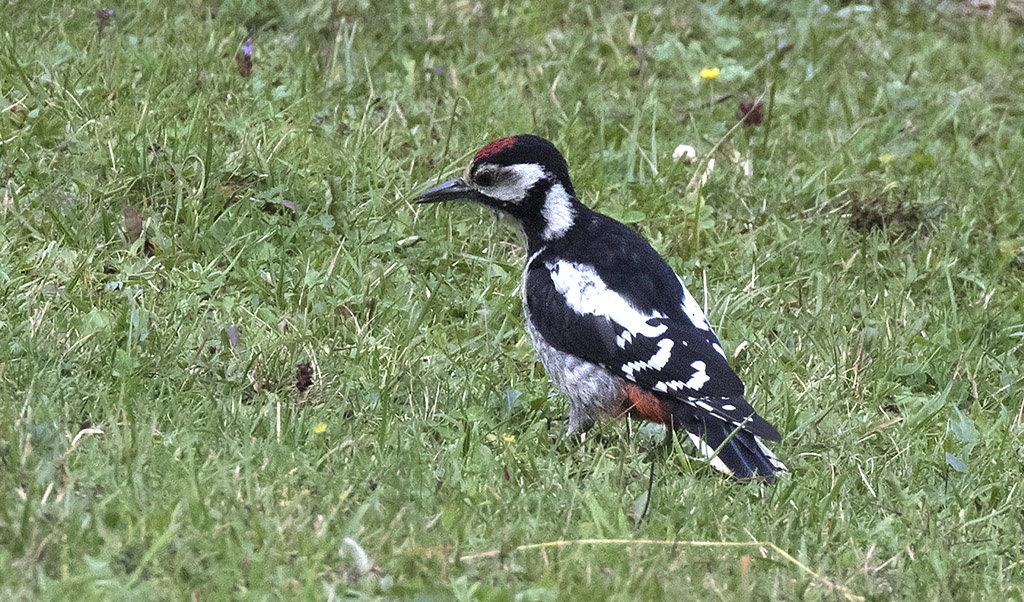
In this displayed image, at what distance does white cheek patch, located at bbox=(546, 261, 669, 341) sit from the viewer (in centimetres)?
493

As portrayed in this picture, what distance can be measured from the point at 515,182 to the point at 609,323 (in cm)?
83

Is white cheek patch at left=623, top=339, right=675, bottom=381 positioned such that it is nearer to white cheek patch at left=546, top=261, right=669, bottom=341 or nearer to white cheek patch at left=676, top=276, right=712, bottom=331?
white cheek patch at left=546, top=261, right=669, bottom=341

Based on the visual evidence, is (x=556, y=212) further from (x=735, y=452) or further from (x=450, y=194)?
(x=735, y=452)

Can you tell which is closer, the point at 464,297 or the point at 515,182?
the point at 515,182

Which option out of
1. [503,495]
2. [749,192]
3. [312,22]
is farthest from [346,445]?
[312,22]

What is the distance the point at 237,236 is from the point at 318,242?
0.34 meters

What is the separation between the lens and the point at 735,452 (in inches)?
181

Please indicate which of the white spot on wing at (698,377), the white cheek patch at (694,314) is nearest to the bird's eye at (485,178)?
the white cheek patch at (694,314)

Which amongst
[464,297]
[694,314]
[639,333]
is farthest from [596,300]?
[464,297]

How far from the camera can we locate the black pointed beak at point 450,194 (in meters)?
5.62

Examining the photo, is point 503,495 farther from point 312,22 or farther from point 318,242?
point 312,22

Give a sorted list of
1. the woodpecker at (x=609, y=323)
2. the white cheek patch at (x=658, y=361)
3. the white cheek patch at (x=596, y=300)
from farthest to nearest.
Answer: the white cheek patch at (x=596, y=300)
the white cheek patch at (x=658, y=361)
the woodpecker at (x=609, y=323)

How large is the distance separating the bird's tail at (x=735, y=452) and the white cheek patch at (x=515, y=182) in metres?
1.30

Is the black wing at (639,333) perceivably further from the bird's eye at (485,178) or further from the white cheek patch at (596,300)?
the bird's eye at (485,178)
